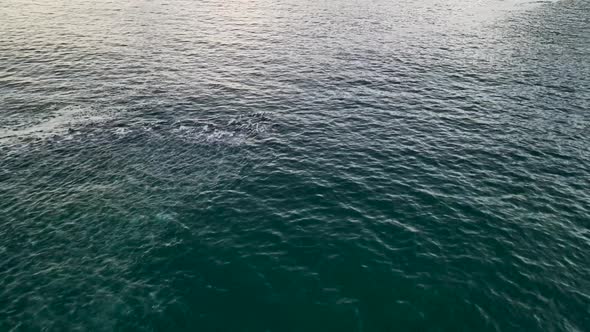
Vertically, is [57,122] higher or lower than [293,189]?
lower

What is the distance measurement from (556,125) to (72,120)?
292 ft

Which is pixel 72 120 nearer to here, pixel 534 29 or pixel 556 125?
pixel 556 125

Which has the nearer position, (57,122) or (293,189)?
(293,189)

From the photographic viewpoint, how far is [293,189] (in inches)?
2042

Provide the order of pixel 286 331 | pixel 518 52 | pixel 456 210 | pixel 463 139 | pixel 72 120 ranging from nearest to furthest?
pixel 286 331 < pixel 456 210 < pixel 463 139 < pixel 72 120 < pixel 518 52

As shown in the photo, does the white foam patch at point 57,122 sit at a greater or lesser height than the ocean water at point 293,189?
lesser

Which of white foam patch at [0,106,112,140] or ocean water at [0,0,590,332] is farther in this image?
white foam patch at [0,106,112,140]

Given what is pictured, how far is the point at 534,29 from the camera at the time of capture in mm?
131500

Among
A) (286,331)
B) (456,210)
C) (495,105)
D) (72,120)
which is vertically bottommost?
(72,120)

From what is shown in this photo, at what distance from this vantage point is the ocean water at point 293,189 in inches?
1380

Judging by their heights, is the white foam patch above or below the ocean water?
below

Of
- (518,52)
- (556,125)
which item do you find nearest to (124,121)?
(556,125)

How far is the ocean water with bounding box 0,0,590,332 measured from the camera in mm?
35062

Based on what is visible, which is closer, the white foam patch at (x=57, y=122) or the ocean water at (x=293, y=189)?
the ocean water at (x=293, y=189)
